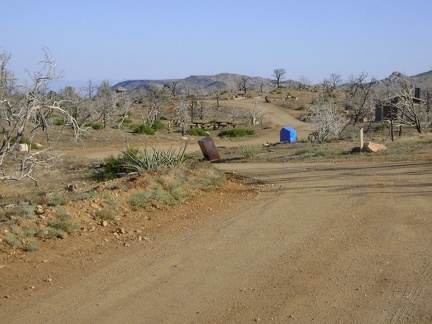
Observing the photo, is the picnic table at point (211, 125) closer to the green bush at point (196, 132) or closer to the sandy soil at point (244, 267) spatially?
the green bush at point (196, 132)

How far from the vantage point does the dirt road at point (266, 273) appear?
22.5 ft

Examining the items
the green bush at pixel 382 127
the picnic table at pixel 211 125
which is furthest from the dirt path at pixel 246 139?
the green bush at pixel 382 127

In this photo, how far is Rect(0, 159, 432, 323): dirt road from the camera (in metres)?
6.86

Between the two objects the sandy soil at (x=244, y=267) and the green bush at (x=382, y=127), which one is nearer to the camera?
the sandy soil at (x=244, y=267)

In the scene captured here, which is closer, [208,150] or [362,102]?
[208,150]

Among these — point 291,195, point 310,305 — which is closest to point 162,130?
point 291,195

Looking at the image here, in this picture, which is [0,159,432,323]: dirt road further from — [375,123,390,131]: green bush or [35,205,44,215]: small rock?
[375,123,390,131]: green bush

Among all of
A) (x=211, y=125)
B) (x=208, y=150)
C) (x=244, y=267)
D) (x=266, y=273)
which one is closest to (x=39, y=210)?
(x=244, y=267)

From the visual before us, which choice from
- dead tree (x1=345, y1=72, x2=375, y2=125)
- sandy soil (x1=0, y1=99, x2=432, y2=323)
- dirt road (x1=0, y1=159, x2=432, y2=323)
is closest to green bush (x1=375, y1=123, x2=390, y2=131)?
dead tree (x1=345, y1=72, x2=375, y2=125)

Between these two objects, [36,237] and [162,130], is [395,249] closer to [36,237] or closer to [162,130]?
[36,237]

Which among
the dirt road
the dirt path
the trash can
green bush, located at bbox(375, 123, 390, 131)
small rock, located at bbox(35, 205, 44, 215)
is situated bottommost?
the dirt path

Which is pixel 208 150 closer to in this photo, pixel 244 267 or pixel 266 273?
pixel 244 267

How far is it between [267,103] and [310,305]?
77.6 meters

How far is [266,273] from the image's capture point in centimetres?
823
